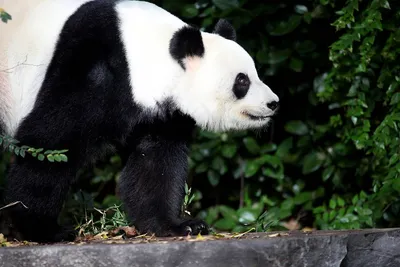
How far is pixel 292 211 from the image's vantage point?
23.3ft

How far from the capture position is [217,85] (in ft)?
15.4

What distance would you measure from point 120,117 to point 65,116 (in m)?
0.31

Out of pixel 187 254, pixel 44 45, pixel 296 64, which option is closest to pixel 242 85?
pixel 44 45

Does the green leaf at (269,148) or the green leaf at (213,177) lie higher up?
the green leaf at (269,148)

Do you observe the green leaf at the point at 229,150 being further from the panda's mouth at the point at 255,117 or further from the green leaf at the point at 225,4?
the panda's mouth at the point at 255,117

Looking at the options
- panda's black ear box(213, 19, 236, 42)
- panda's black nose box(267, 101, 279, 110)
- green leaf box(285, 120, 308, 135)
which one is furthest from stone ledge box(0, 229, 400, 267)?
green leaf box(285, 120, 308, 135)

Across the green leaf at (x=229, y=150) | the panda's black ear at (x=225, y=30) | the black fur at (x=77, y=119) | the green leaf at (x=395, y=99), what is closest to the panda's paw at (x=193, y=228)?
the black fur at (x=77, y=119)

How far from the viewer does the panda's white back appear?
4465 millimetres

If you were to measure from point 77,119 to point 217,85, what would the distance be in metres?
0.84

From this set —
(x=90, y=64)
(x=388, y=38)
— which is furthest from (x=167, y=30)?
(x=388, y=38)

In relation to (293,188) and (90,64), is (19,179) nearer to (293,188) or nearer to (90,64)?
(90,64)

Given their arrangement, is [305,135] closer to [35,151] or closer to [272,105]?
[272,105]

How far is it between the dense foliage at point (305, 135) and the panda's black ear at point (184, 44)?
155cm

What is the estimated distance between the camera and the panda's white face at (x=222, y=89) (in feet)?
15.3
